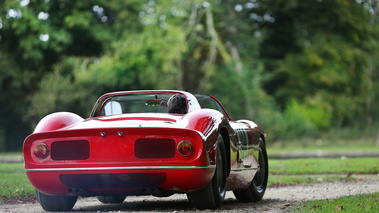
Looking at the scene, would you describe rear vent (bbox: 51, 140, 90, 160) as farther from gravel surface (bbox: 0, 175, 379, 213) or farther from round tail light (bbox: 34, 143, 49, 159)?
gravel surface (bbox: 0, 175, 379, 213)

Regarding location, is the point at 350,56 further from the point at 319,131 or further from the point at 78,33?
the point at 78,33

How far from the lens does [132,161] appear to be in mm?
6727

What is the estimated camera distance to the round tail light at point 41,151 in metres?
7.03

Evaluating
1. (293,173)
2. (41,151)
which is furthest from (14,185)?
(293,173)

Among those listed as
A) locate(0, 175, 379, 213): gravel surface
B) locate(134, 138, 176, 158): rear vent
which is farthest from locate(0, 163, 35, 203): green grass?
locate(134, 138, 176, 158): rear vent

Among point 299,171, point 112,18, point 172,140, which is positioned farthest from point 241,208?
point 112,18

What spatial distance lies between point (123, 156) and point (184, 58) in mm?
25162

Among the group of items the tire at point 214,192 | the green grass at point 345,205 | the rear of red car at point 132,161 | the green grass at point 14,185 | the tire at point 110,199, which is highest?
the rear of red car at point 132,161

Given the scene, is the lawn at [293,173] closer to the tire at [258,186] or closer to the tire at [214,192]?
the tire at [258,186]

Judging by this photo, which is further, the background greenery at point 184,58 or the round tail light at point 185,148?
the background greenery at point 184,58

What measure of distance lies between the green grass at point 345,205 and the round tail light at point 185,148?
1.30 m

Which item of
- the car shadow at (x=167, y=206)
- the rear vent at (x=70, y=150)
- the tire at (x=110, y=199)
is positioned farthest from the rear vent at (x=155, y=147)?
the tire at (x=110, y=199)

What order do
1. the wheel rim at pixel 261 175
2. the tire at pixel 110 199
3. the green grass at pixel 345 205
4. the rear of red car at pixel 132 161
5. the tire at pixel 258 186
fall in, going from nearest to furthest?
1. the rear of red car at pixel 132 161
2. the green grass at pixel 345 205
3. the tire at pixel 110 199
4. the tire at pixel 258 186
5. the wheel rim at pixel 261 175

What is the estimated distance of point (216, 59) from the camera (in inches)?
1362
